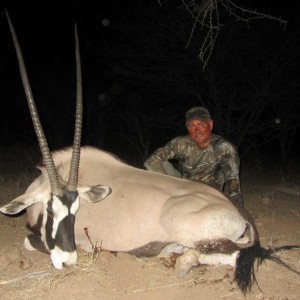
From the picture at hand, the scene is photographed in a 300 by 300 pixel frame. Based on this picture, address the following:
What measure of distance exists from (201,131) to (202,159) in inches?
12.1

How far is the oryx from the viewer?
306cm

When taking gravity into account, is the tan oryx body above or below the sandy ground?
above

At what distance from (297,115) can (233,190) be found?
441 cm

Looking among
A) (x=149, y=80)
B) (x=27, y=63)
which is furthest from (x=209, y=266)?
(x=27, y=63)

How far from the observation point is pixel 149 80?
7.54 metres

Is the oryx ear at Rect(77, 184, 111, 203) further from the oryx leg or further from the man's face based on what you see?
the man's face

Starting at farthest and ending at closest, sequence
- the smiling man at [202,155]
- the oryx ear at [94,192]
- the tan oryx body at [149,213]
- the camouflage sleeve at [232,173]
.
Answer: the smiling man at [202,155], the camouflage sleeve at [232,173], the oryx ear at [94,192], the tan oryx body at [149,213]

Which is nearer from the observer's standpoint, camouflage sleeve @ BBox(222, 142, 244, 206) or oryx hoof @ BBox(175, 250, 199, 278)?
oryx hoof @ BBox(175, 250, 199, 278)

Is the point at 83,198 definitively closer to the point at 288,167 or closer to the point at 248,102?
the point at 248,102

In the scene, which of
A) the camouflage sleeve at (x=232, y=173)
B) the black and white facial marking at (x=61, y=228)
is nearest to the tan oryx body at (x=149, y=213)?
the black and white facial marking at (x=61, y=228)

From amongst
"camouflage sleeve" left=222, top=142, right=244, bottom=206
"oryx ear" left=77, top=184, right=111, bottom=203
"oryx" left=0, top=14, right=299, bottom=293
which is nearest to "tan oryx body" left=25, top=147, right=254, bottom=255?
"oryx" left=0, top=14, right=299, bottom=293

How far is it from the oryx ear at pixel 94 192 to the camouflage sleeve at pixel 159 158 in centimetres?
100

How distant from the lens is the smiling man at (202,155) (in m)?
4.26

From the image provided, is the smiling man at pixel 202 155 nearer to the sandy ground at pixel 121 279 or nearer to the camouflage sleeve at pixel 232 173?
the camouflage sleeve at pixel 232 173
